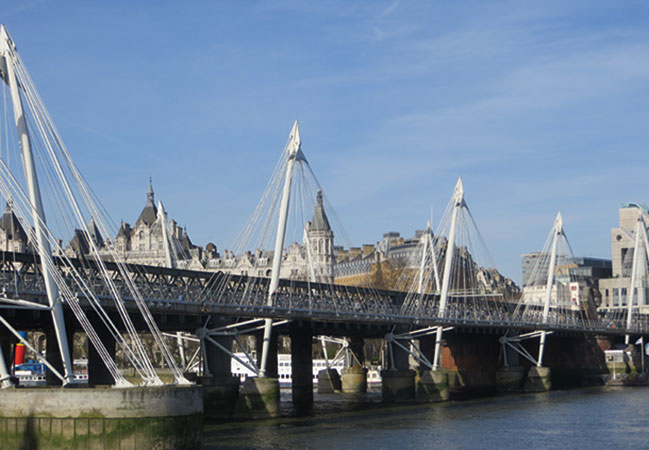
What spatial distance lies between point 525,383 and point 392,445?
182 ft

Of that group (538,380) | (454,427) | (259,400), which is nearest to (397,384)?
(259,400)

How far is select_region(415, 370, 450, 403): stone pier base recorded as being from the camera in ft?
284

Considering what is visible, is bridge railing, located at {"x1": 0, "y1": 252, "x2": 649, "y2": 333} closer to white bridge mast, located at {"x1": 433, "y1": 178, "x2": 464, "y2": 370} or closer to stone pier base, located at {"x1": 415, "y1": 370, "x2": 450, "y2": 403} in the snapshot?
white bridge mast, located at {"x1": 433, "y1": 178, "x2": 464, "y2": 370}

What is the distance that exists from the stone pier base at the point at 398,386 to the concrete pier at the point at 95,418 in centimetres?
4371

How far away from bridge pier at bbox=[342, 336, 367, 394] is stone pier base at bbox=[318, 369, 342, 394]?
245 cm

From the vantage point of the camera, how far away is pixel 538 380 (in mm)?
105812

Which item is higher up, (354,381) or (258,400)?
(258,400)

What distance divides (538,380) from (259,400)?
151 feet

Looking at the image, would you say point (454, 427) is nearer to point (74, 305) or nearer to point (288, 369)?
point (74, 305)

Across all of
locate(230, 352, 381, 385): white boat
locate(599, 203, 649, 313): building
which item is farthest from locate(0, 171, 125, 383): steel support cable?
locate(599, 203, 649, 313): building

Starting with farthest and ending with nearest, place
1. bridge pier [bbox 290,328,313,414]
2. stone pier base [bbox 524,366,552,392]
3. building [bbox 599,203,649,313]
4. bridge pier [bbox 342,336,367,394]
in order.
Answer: building [bbox 599,203,649,313], bridge pier [bbox 342,336,367,394], stone pier base [bbox 524,366,552,392], bridge pier [bbox 290,328,313,414]

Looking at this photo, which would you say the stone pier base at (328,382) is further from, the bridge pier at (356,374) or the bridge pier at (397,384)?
the bridge pier at (397,384)

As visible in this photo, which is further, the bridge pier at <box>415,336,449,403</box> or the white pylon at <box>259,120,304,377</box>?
the bridge pier at <box>415,336,449,403</box>

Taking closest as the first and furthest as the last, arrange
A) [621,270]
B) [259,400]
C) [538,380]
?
[259,400]
[538,380]
[621,270]
